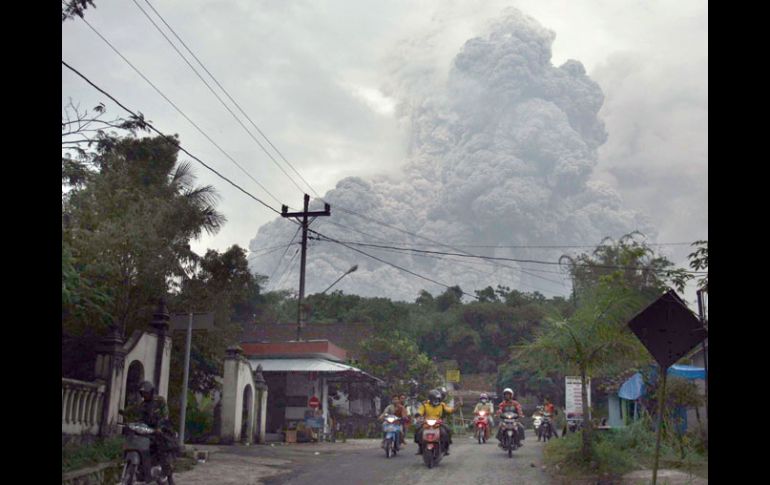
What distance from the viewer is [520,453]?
17.5m

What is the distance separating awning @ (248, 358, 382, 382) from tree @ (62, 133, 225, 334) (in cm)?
781

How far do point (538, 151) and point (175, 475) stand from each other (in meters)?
176

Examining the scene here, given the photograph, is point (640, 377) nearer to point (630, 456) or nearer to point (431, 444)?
point (630, 456)

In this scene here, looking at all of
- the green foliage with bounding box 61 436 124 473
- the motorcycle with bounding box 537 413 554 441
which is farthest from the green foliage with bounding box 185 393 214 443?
the motorcycle with bounding box 537 413 554 441

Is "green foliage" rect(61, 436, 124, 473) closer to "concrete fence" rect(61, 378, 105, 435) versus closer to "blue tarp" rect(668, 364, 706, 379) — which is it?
"concrete fence" rect(61, 378, 105, 435)

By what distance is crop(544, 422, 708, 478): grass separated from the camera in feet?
38.7

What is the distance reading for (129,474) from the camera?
8.62m

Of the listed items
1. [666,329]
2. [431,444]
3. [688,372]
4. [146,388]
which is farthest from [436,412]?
[688,372]

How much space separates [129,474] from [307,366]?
1843 cm
